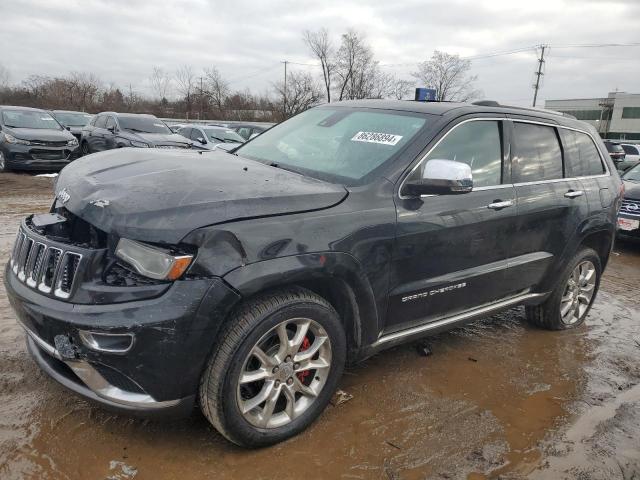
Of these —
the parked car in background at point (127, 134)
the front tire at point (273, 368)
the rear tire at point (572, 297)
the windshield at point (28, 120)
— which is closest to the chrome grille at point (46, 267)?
the front tire at point (273, 368)

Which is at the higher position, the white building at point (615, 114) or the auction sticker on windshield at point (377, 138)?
the white building at point (615, 114)

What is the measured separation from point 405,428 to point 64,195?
2.28 meters

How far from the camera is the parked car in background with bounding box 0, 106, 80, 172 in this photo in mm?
11461

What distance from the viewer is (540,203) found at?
3674 millimetres

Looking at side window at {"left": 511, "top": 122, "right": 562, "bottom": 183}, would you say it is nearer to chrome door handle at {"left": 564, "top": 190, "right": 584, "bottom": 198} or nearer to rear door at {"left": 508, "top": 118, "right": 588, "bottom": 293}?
rear door at {"left": 508, "top": 118, "right": 588, "bottom": 293}

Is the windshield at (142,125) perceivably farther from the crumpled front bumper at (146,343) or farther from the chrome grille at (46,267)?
the crumpled front bumper at (146,343)

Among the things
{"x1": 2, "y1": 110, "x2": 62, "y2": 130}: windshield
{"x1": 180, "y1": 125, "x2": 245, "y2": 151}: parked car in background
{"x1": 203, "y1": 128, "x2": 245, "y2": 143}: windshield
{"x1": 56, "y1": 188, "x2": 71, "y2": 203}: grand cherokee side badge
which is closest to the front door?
{"x1": 56, "y1": 188, "x2": 71, "y2": 203}: grand cherokee side badge

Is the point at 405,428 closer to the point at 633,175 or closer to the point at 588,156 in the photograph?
the point at 588,156

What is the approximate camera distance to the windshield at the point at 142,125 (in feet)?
41.9

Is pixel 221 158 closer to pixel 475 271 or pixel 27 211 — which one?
Result: pixel 475 271

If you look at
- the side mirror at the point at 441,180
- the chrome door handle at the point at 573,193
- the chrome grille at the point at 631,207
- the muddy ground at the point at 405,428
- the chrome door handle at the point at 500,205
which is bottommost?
the muddy ground at the point at 405,428

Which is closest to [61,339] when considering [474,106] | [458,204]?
[458,204]

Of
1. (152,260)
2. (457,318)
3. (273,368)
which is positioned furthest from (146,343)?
(457,318)

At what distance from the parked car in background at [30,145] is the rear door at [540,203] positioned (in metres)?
11.3
